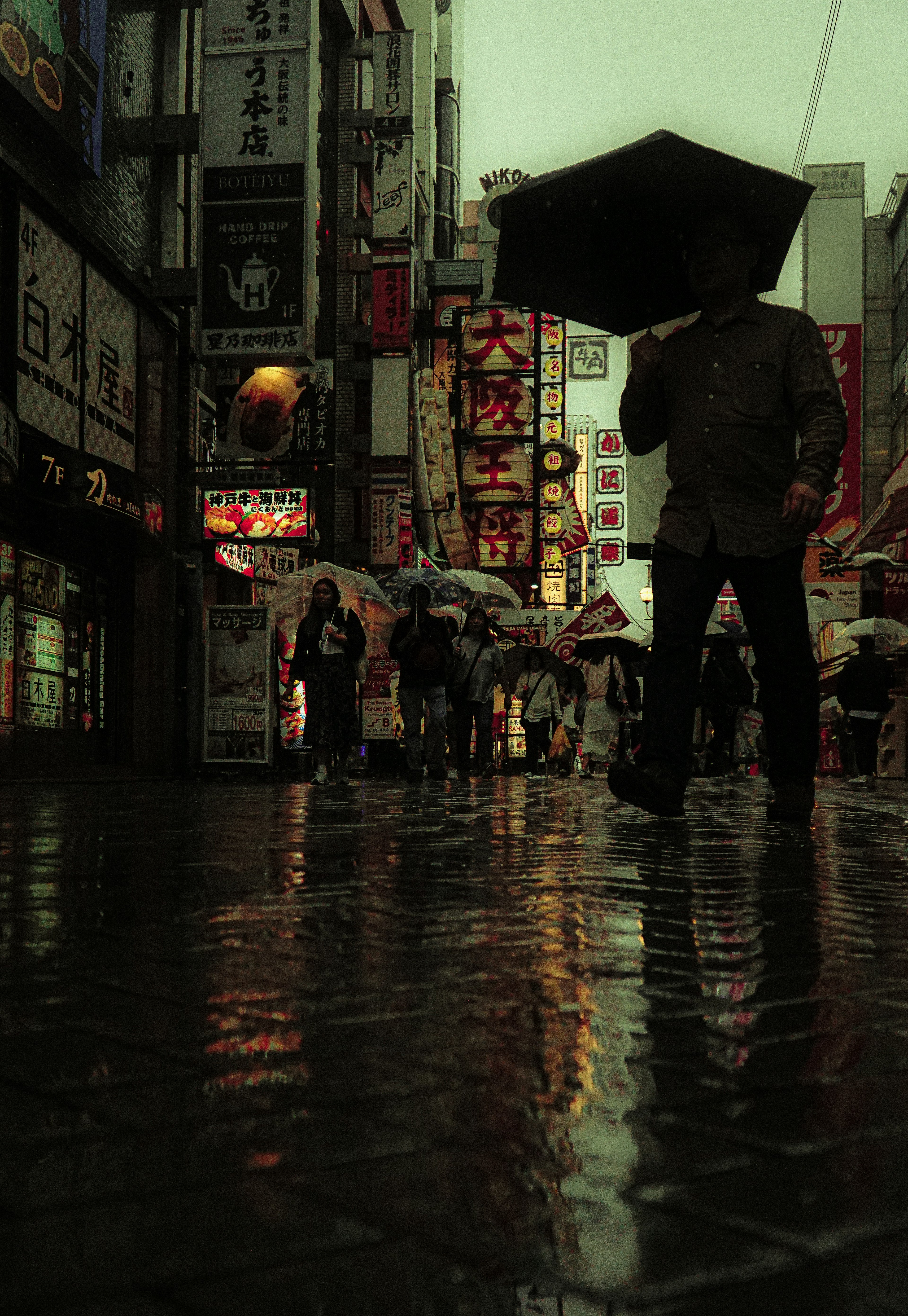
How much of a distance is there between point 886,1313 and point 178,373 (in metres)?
21.0

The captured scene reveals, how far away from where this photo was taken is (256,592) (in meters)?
26.3

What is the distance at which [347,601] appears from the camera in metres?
19.5

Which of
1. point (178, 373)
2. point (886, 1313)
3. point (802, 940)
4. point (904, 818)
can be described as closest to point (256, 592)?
point (178, 373)

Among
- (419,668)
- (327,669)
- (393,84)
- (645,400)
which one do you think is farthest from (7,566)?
(393,84)

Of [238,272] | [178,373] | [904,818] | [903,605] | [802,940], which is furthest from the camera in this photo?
[903,605]

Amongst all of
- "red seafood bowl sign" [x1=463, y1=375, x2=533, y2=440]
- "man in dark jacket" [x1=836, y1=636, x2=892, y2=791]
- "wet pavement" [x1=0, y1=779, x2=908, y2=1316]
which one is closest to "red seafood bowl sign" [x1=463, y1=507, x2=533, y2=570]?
"red seafood bowl sign" [x1=463, y1=375, x2=533, y2=440]

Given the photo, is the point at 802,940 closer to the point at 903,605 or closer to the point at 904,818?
the point at 904,818

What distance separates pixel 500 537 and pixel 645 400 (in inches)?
1146

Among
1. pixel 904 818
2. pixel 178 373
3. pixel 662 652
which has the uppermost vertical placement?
pixel 178 373

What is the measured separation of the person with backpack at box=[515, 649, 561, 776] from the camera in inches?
734

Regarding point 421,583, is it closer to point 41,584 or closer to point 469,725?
point 469,725

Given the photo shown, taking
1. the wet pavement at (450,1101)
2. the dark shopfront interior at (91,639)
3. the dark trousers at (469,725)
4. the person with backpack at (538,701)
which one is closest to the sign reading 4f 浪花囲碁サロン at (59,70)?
the dark shopfront interior at (91,639)

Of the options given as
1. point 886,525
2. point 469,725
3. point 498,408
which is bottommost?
point 469,725

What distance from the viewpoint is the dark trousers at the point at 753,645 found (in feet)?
17.6
